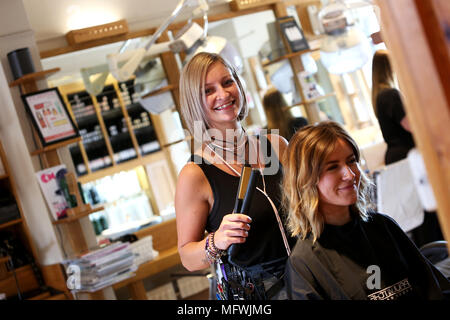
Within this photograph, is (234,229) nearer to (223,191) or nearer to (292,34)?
(223,191)

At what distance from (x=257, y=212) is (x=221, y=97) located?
0.29 metres

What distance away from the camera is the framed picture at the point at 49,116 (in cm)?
343

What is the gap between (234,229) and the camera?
3.77 feet

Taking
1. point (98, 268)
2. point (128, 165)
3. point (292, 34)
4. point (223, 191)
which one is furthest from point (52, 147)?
point (292, 34)

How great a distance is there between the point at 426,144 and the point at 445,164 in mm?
26

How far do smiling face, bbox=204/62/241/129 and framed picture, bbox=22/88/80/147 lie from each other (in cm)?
230

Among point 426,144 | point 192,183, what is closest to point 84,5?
point 192,183

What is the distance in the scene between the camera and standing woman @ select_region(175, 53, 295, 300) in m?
1.33

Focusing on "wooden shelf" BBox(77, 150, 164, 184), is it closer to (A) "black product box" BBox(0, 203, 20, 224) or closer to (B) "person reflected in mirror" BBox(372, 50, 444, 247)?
(A) "black product box" BBox(0, 203, 20, 224)

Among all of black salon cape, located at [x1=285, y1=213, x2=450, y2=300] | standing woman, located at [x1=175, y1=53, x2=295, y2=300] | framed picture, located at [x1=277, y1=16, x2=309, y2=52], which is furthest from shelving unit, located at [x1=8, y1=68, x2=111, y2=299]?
black salon cape, located at [x1=285, y1=213, x2=450, y2=300]

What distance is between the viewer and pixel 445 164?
1.62 ft

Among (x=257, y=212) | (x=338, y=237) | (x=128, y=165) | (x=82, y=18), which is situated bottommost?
(x=338, y=237)
